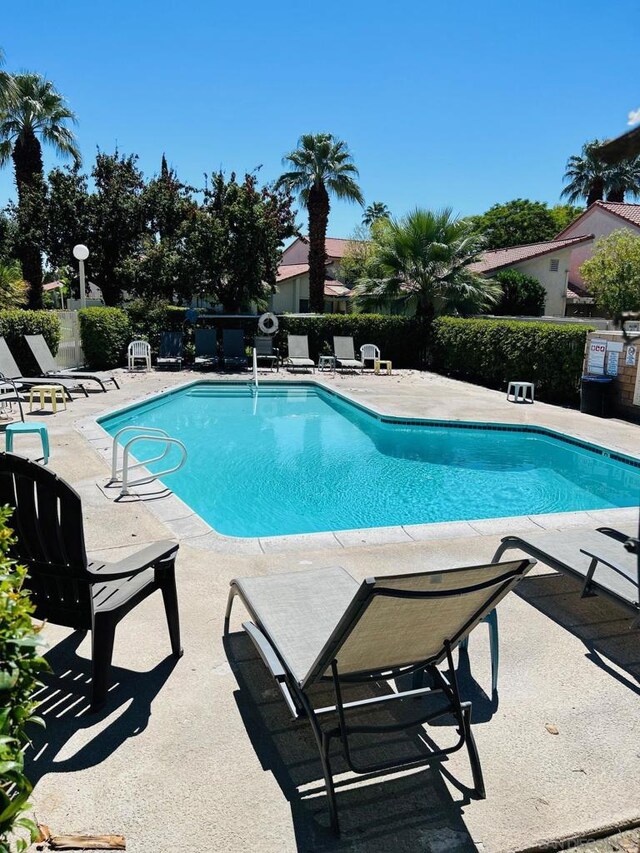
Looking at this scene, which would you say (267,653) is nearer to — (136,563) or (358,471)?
(136,563)

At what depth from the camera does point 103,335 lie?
17203 mm

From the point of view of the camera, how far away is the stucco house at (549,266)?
27.5 metres

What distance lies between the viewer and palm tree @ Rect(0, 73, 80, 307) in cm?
2406

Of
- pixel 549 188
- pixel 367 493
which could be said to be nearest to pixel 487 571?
pixel 367 493

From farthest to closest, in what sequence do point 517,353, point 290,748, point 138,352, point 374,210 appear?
point 374,210 → point 138,352 → point 517,353 → point 290,748

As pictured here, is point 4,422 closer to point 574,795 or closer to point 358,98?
point 574,795

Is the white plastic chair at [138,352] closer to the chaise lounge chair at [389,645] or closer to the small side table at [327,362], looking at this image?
the small side table at [327,362]

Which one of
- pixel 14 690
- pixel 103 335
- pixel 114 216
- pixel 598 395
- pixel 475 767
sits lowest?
pixel 475 767

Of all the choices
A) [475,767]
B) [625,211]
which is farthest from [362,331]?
[475,767]

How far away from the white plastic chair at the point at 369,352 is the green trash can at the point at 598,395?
8283mm

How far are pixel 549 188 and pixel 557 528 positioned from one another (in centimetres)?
5050

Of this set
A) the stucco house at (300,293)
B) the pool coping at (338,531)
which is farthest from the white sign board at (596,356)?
the stucco house at (300,293)

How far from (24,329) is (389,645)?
14131 millimetres

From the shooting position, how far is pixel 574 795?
2.44m
